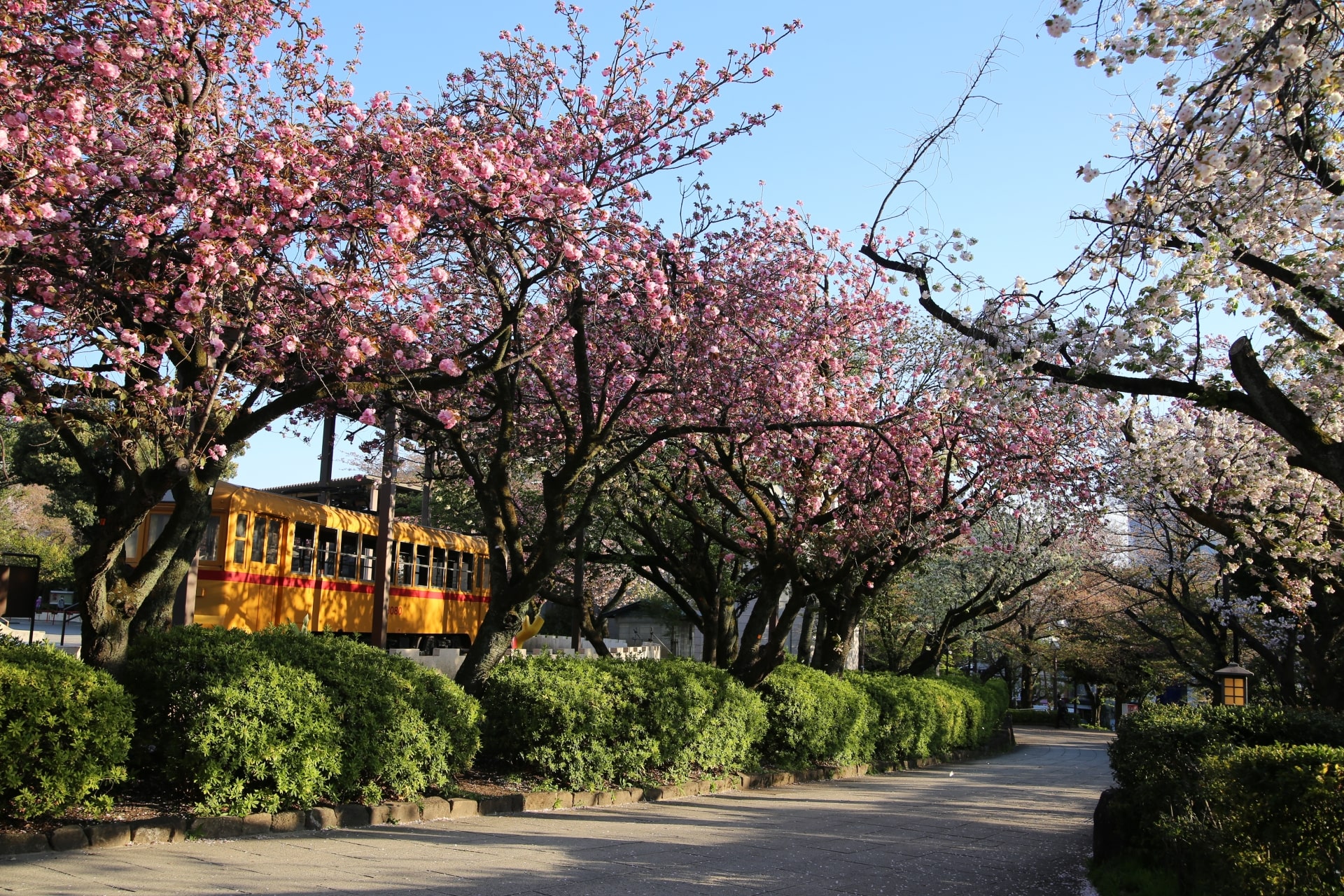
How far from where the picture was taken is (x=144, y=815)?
23.3 ft

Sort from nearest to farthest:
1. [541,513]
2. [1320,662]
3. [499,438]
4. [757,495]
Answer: [499,438], [757,495], [1320,662], [541,513]

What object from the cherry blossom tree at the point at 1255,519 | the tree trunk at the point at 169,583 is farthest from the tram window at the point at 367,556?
the cherry blossom tree at the point at 1255,519

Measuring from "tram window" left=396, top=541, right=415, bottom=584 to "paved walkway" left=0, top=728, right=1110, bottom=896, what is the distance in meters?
9.88

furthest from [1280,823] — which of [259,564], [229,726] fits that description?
[259,564]

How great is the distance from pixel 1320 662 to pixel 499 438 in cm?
1227

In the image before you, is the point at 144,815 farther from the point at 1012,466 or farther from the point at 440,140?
the point at 1012,466

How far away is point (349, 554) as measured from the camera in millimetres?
19406

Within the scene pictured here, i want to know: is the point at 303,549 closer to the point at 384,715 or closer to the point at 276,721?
the point at 384,715

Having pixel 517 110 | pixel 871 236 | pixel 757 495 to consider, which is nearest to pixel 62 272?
pixel 517 110

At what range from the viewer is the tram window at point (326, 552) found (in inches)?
731

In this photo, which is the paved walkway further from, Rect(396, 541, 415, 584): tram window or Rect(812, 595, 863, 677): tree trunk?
Rect(396, 541, 415, 584): tram window

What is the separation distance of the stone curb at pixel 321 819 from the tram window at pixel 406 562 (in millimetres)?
9557

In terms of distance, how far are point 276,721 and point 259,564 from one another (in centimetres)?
995

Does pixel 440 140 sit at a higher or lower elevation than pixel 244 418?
higher
